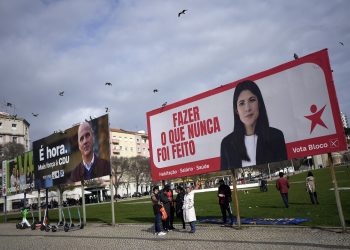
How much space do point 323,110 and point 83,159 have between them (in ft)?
47.3

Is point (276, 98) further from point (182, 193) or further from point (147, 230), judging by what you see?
point (147, 230)

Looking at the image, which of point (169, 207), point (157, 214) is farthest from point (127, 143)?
point (157, 214)

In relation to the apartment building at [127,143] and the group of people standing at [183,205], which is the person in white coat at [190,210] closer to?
the group of people standing at [183,205]

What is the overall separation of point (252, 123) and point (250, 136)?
0.50 metres

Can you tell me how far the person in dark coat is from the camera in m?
20.8

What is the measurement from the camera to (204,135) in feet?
51.4

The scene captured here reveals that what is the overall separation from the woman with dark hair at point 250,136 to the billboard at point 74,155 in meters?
7.93

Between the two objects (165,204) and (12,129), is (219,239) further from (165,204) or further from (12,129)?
(12,129)

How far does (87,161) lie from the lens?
2167 cm

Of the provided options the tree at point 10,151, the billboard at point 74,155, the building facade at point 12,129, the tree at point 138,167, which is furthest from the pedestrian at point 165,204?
the building facade at point 12,129

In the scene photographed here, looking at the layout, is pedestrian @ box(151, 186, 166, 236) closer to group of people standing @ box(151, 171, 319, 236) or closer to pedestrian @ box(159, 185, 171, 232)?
group of people standing @ box(151, 171, 319, 236)

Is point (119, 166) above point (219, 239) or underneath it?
above

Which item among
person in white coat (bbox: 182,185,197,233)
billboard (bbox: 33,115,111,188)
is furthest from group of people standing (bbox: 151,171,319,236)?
billboard (bbox: 33,115,111,188)

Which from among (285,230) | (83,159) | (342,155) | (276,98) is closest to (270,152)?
(276,98)
